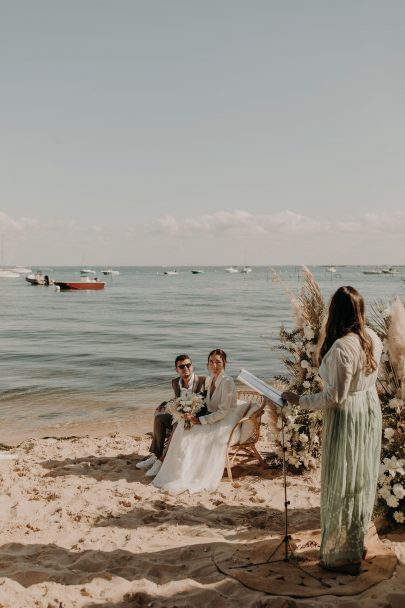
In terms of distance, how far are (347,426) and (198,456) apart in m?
3.57

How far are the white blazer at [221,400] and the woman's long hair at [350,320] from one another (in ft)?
11.9

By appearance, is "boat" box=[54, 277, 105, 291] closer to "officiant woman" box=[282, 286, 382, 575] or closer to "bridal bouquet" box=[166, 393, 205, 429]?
"bridal bouquet" box=[166, 393, 205, 429]

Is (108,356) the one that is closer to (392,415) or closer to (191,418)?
(191,418)

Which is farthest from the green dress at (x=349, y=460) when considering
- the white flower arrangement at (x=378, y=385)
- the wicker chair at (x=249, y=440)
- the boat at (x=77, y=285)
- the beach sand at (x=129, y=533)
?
the boat at (x=77, y=285)

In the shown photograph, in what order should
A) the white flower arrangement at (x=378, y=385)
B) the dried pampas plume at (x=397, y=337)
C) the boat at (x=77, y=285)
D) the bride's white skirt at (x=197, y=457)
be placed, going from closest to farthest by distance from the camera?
the dried pampas plume at (x=397, y=337) < the white flower arrangement at (x=378, y=385) < the bride's white skirt at (x=197, y=457) < the boat at (x=77, y=285)

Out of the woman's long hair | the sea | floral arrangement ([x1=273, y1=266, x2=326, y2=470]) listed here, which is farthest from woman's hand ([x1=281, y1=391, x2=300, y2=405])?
floral arrangement ([x1=273, y1=266, x2=326, y2=470])

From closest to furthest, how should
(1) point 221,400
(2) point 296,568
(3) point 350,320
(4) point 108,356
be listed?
(3) point 350,320 < (2) point 296,568 < (1) point 221,400 < (4) point 108,356

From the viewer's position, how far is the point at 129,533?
215 inches

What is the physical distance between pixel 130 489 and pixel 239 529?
1.92m

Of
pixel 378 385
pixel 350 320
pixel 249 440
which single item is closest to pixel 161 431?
pixel 249 440

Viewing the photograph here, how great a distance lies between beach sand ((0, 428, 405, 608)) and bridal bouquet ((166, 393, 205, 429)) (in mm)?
975

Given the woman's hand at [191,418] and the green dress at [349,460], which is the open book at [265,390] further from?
the woman's hand at [191,418]

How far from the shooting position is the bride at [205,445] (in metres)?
6.99

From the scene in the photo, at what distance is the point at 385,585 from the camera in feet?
13.1
